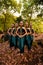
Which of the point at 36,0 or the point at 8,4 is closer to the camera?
the point at 36,0

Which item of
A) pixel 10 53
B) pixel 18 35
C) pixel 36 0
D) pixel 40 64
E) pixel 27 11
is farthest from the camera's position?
pixel 27 11

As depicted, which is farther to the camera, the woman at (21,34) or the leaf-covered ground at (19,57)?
the woman at (21,34)

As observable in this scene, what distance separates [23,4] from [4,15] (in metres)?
3.98

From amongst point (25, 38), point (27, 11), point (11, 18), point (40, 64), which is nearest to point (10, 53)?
point (25, 38)

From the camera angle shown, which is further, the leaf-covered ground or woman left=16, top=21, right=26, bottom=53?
woman left=16, top=21, right=26, bottom=53

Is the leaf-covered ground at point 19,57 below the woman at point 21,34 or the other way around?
below

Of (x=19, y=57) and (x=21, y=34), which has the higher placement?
(x=21, y=34)

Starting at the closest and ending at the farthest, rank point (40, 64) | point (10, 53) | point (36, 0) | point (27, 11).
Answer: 1. point (40, 64)
2. point (10, 53)
3. point (36, 0)
4. point (27, 11)

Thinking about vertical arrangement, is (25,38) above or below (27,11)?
above

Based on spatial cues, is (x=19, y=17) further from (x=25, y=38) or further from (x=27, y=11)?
(x=25, y=38)

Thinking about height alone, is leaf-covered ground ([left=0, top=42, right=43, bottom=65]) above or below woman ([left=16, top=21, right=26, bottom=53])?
below

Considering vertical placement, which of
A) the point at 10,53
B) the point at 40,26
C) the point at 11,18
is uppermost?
the point at 10,53

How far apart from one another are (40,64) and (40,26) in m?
21.3

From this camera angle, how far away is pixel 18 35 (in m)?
13.5
